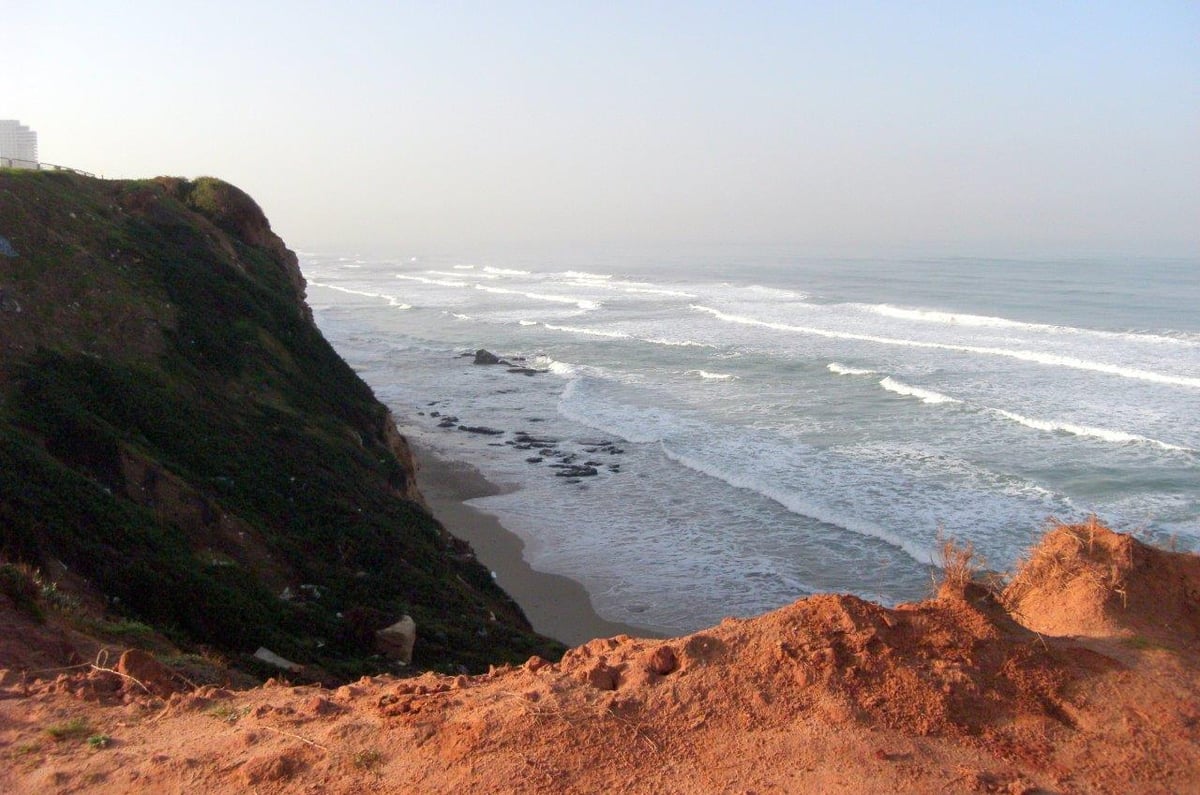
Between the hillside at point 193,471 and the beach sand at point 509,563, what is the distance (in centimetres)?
110

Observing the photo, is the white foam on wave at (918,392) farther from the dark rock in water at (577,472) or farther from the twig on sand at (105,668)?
the twig on sand at (105,668)

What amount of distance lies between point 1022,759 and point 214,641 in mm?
7385

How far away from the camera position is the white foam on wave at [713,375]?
125ft

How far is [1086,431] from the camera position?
27.7m

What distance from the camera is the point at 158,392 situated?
48.3 feet

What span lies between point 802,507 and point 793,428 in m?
7.99

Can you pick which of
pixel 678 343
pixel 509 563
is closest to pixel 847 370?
pixel 678 343

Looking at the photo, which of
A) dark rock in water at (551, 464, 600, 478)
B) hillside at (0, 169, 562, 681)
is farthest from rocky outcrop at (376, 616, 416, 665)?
dark rock in water at (551, 464, 600, 478)

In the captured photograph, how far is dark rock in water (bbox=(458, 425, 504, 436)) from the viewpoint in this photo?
3019cm

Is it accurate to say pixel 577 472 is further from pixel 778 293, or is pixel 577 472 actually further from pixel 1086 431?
pixel 778 293

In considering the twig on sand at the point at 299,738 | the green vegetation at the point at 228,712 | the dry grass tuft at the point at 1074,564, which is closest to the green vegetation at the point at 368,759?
the twig on sand at the point at 299,738

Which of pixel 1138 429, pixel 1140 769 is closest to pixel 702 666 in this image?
pixel 1140 769

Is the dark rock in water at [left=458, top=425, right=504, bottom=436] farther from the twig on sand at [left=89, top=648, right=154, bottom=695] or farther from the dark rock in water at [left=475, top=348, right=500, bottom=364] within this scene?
the twig on sand at [left=89, top=648, right=154, bottom=695]

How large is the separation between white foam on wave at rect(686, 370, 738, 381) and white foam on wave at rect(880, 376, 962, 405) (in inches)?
236
